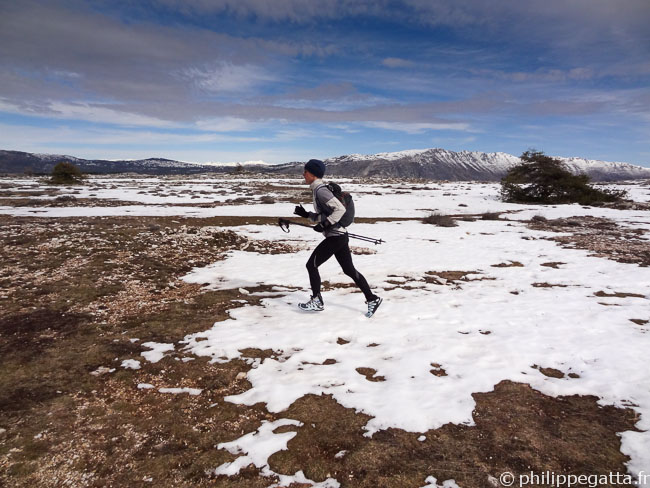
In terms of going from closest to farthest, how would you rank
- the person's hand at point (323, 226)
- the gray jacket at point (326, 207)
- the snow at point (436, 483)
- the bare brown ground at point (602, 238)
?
the snow at point (436, 483) < the gray jacket at point (326, 207) < the person's hand at point (323, 226) < the bare brown ground at point (602, 238)

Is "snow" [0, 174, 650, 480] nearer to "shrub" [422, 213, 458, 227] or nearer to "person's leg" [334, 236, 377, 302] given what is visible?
"person's leg" [334, 236, 377, 302]

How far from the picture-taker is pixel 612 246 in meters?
14.8

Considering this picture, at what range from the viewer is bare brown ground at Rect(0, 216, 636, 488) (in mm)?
3576

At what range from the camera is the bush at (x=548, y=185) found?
3597 cm

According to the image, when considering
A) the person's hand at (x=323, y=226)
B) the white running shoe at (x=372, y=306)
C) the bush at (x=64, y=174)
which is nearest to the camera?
the person's hand at (x=323, y=226)

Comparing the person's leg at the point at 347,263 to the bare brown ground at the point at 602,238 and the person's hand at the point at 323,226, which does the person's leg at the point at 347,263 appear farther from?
the bare brown ground at the point at 602,238

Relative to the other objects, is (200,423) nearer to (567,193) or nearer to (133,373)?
(133,373)

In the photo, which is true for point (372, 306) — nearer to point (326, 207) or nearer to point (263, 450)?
point (326, 207)

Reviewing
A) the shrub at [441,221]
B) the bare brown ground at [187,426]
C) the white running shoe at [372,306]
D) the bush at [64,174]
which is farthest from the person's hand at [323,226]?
the bush at [64,174]

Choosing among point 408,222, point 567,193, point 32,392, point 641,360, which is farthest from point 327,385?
point 567,193

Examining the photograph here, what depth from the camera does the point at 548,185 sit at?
37375mm

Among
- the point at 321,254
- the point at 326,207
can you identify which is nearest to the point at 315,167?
the point at 326,207

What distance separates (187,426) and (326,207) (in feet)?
14.6

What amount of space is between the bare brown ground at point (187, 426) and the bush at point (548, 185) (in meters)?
39.0
